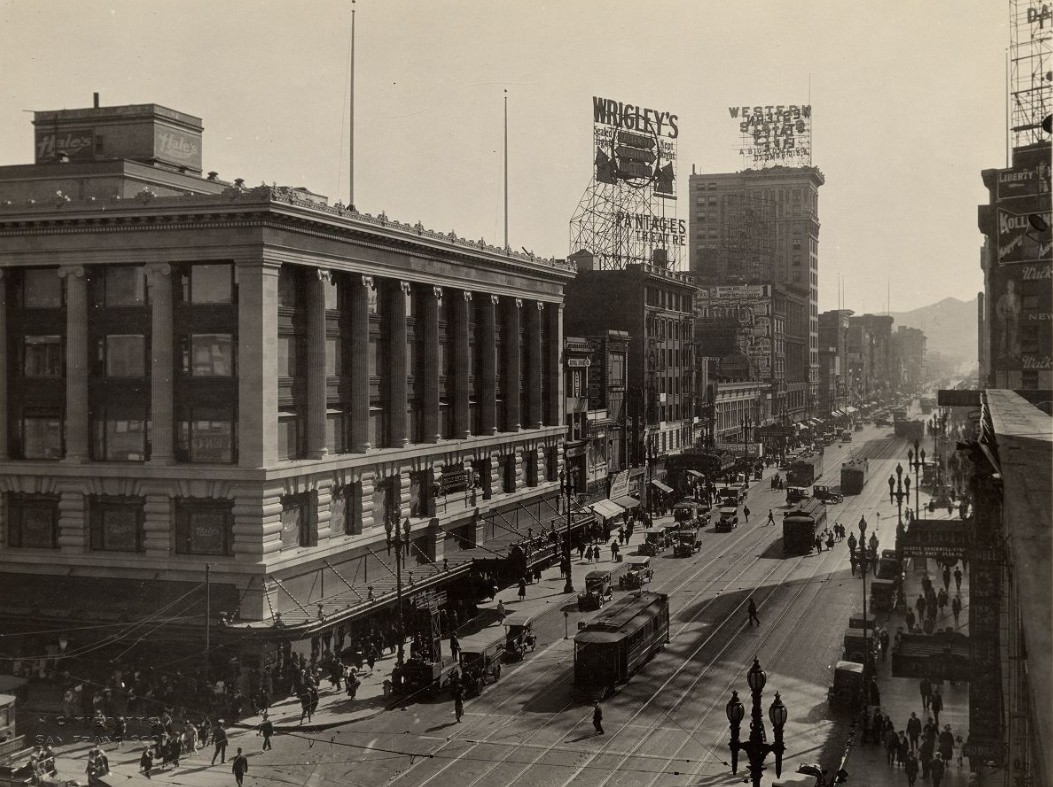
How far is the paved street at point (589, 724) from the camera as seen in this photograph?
30406 mm

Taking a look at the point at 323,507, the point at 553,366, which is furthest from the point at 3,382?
the point at 553,366

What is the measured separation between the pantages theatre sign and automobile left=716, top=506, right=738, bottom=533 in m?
40.6

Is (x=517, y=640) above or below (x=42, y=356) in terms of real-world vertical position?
below

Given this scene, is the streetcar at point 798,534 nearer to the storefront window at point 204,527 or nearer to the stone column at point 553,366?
the stone column at point 553,366

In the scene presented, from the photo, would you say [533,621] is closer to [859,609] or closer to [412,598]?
[412,598]

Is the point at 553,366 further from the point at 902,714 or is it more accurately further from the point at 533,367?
the point at 902,714

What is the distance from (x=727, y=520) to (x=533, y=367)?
20896 millimetres

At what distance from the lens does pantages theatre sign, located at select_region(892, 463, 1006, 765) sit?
95.7 ft

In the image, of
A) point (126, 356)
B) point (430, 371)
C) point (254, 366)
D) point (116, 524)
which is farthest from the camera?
point (430, 371)

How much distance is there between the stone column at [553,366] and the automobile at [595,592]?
21.5 meters

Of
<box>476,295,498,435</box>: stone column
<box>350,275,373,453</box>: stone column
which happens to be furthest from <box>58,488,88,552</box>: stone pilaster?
<box>476,295,498,435</box>: stone column

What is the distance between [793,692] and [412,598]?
17573mm

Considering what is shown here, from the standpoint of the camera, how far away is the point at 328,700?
1495 inches

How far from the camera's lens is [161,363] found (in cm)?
4209
